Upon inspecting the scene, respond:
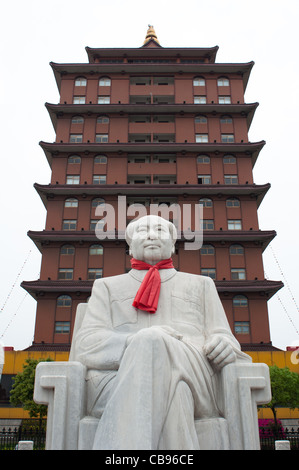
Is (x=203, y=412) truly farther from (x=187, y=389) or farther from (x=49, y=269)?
(x=49, y=269)

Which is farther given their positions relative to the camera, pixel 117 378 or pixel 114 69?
pixel 114 69

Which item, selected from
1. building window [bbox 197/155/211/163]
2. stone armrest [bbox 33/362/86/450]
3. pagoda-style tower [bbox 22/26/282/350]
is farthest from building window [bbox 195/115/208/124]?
stone armrest [bbox 33/362/86/450]

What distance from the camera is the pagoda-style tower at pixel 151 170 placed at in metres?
27.5

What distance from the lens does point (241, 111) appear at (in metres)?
34.0

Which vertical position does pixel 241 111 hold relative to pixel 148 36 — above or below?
below

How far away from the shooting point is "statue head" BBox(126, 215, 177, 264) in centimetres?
441

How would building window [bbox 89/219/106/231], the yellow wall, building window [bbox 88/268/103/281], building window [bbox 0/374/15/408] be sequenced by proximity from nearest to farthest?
the yellow wall → building window [bbox 0/374/15/408] → building window [bbox 88/268/103/281] → building window [bbox 89/219/106/231]

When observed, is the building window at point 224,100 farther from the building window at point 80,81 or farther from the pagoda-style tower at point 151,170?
the building window at point 80,81

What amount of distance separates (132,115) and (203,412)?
110 ft

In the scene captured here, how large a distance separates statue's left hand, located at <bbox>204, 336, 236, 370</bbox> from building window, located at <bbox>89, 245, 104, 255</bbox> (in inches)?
1022

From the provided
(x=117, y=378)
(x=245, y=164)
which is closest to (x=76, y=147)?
(x=245, y=164)

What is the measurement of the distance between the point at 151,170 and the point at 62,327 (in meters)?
13.5

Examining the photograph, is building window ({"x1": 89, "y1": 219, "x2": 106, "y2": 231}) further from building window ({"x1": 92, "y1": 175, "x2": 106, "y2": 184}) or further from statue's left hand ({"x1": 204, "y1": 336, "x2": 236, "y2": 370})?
statue's left hand ({"x1": 204, "y1": 336, "x2": 236, "y2": 370})

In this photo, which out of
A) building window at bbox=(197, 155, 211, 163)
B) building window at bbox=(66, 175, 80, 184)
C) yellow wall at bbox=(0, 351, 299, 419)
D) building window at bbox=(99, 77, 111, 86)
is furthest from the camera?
building window at bbox=(99, 77, 111, 86)
